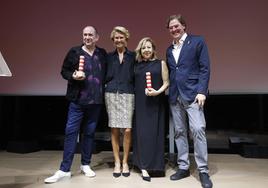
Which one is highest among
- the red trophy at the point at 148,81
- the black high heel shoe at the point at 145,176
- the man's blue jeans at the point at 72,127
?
the red trophy at the point at 148,81

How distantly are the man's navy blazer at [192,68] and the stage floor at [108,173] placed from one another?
780 millimetres

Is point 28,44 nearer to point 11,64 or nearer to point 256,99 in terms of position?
point 11,64

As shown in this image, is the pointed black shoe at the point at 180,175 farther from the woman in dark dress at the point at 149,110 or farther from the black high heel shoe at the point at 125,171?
the black high heel shoe at the point at 125,171

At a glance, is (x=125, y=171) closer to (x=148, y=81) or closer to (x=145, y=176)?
(x=145, y=176)

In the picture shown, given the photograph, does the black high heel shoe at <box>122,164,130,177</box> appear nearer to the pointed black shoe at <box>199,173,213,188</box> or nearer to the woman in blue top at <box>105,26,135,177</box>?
the woman in blue top at <box>105,26,135,177</box>

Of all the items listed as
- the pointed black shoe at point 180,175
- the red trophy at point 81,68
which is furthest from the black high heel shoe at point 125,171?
the red trophy at point 81,68

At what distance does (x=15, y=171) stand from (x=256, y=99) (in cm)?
272

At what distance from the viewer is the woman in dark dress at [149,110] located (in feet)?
8.84

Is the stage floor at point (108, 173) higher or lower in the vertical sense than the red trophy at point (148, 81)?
lower

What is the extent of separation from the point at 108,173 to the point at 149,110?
744mm

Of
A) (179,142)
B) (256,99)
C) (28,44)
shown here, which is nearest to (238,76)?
(256,99)

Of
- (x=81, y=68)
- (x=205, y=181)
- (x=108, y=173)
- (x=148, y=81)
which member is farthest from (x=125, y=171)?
(x=81, y=68)

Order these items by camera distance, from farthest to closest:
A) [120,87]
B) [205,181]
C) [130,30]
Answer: [130,30]
[120,87]
[205,181]

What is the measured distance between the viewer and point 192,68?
256cm
